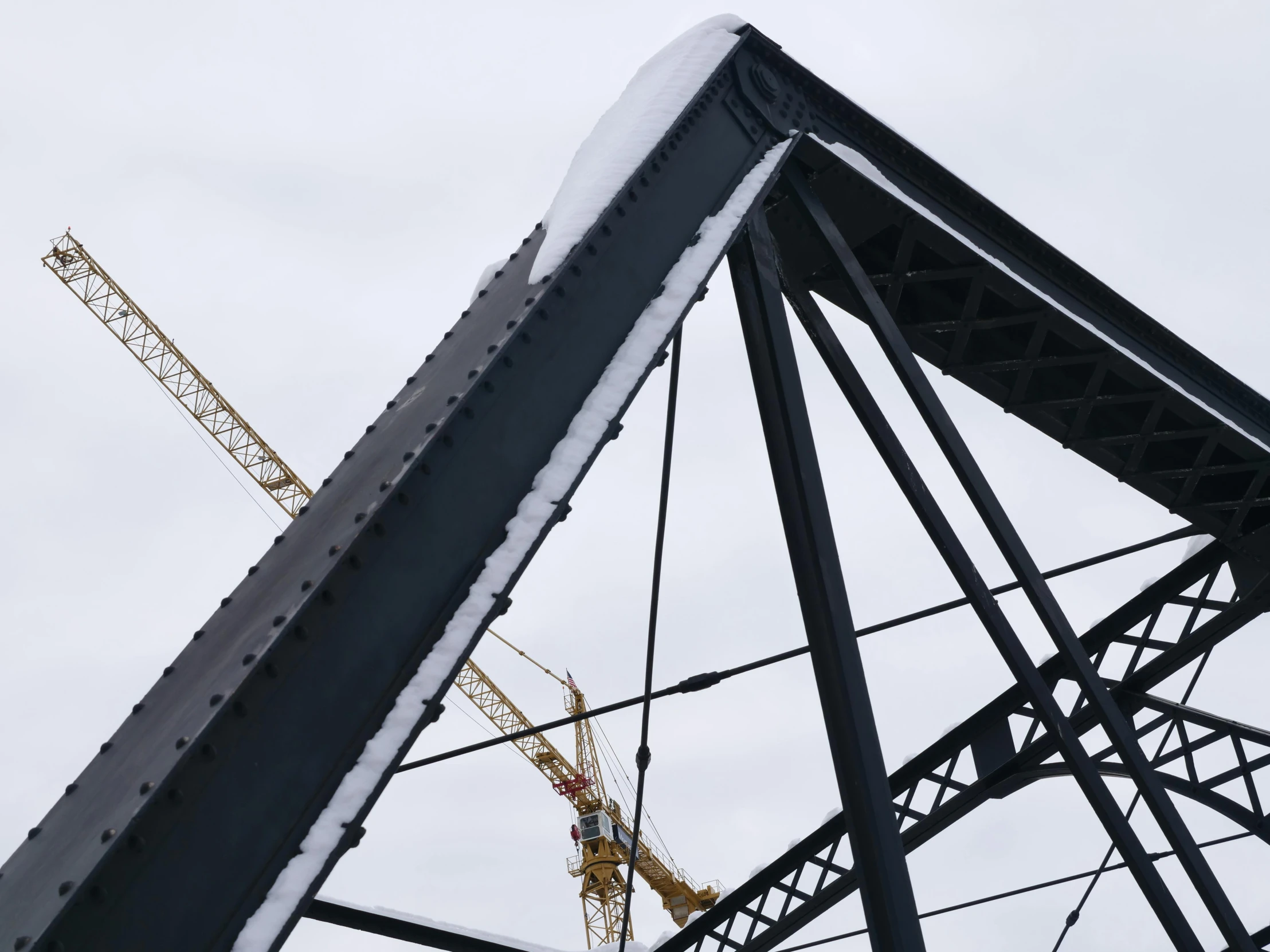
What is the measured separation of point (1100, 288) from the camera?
293 inches

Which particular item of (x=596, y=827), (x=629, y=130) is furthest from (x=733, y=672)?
(x=596, y=827)

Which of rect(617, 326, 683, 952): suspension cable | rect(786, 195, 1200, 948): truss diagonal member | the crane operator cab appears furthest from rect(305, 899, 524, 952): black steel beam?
the crane operator cab

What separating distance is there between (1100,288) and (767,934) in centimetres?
507

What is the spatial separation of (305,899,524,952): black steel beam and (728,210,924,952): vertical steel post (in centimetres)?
270

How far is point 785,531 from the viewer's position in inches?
203

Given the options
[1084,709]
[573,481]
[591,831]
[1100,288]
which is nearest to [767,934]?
[1084,709]

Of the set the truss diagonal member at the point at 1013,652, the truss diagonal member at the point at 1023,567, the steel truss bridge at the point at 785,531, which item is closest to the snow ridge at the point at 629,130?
the steel truss bridge at the point at 785,531

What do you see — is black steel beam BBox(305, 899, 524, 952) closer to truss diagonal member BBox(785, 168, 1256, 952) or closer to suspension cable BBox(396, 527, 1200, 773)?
suspension cable BBox(396, 527, 1200, 773)

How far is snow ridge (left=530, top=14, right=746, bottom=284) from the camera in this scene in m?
4.18

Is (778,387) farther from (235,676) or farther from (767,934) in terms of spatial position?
(767,934)

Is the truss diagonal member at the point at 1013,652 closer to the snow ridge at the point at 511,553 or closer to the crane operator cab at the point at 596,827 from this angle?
the snow ridge at the point at 511,553

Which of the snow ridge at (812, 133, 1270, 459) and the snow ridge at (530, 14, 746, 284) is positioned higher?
the snow ridge at (812, 133, 1270, 459)

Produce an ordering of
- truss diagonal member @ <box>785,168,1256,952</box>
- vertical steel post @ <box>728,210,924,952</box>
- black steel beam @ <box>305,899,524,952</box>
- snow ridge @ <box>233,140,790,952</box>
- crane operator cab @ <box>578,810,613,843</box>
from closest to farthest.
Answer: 1. snow ridge @ <box>233,140,790,952</box>
2. vertical steel post @ <box>728,210,924,952</box>
3. truss diagonal member @ <box>785,168,1256,952</box>
4. black steel beam @ <box>305,899,524,952</box>
5. crane operator cab @ <box>578,810,613,843</box>

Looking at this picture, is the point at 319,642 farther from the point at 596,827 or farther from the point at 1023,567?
the point at 596,827
